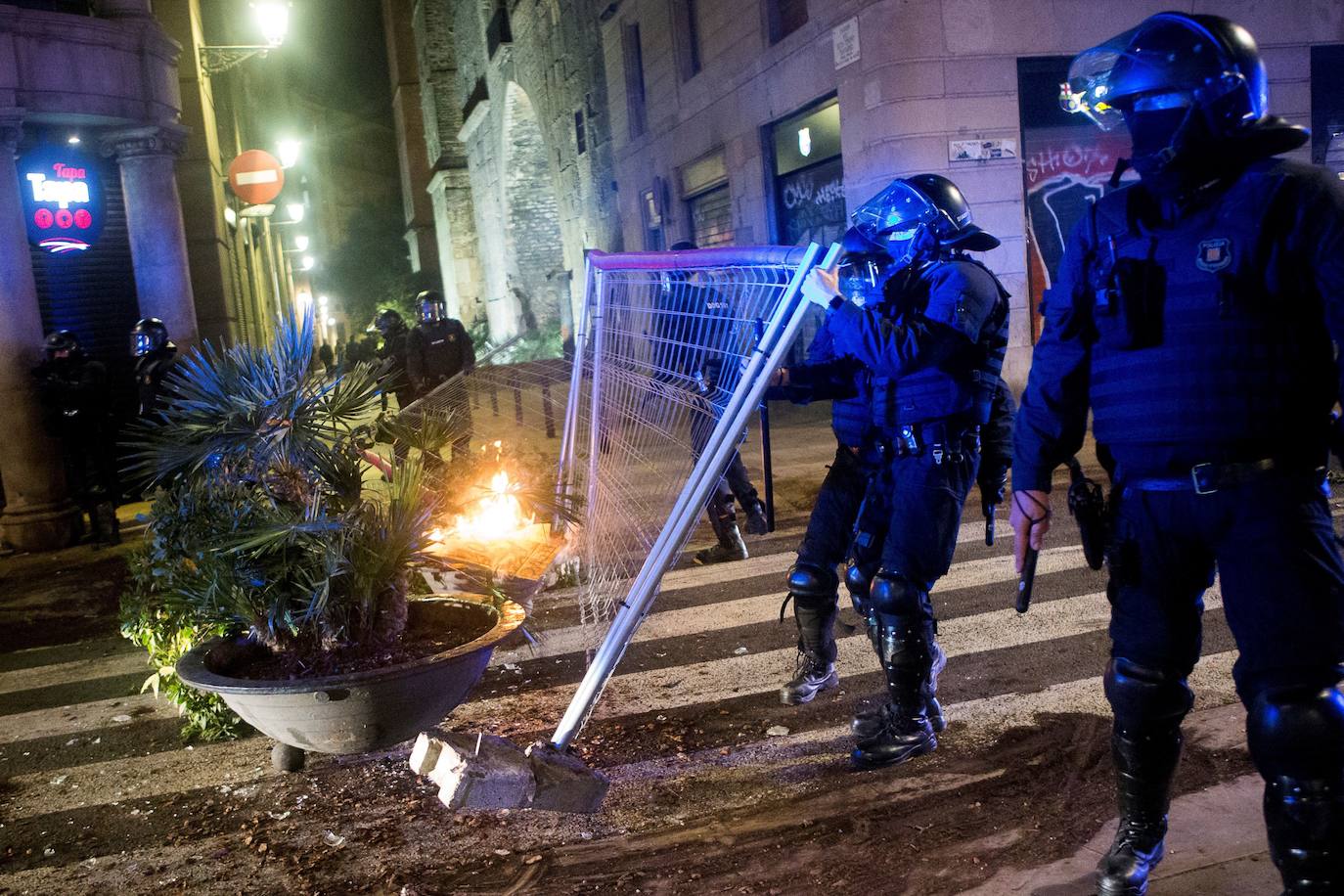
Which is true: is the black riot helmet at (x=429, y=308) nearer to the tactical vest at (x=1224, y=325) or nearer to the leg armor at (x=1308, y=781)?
the tactical vest at (x=1224, y=325)

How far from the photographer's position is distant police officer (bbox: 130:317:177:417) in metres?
9.75

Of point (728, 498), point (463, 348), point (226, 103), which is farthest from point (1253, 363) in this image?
point (226, 103)

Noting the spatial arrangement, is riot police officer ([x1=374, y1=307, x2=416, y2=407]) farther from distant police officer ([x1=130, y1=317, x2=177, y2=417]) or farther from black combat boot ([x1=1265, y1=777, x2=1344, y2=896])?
black combat boot ([x1=1265, y1=777, x2=1344, y2=896])

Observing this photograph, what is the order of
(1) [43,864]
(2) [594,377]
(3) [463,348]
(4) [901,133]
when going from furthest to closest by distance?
1. (4) [901,133]
2. (3) [463,348]
3. (2) [594,377]
4. (1) [43,864]

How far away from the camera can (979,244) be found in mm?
3979

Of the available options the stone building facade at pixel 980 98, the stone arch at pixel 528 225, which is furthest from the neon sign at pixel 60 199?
the stone arch at pixel 528 225

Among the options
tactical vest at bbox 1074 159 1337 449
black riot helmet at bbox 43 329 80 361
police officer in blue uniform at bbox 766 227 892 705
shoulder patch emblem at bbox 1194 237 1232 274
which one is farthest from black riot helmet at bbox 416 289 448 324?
shoulder patch emblem at bbox 1194 237 1232 274

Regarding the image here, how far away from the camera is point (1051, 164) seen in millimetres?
12922

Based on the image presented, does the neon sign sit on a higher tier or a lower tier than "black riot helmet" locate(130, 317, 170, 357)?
higher

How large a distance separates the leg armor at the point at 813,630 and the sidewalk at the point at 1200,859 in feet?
4.51

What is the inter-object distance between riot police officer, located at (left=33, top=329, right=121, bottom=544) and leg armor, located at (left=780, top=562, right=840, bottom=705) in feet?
25.5

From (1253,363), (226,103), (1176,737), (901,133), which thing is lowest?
(1176,737)

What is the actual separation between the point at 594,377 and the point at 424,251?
47512 mm

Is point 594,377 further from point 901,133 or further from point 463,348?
point 901,133
